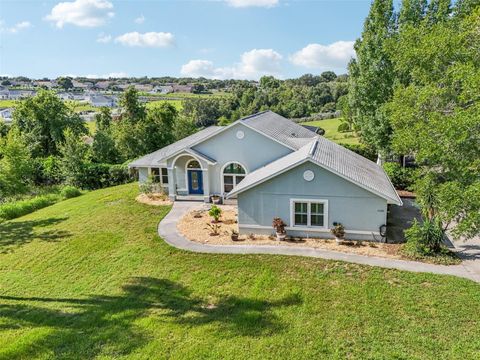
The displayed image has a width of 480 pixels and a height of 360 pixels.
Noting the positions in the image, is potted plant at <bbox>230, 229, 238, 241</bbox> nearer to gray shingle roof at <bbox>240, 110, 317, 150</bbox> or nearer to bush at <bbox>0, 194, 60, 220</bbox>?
gray shingle roof at <bbox>240, 110, 317, 150</bbox>

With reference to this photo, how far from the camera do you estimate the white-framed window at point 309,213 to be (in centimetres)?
1603

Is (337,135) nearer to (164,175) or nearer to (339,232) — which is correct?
(164,175)

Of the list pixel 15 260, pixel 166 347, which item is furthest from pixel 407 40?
pixel 15 260

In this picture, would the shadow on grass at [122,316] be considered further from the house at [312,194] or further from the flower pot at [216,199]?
the flower pot at [216,199]

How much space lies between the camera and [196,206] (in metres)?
22.0

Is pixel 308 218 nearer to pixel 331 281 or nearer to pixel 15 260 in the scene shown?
pixel 331 281

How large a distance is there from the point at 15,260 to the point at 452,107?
2204 cm

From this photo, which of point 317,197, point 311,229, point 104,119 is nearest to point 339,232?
point 311,229

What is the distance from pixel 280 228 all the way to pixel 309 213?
1570 mm

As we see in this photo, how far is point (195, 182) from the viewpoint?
76.2 feet

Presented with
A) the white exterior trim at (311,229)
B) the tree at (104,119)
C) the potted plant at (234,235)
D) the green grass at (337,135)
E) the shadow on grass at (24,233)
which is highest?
the tree at (104,119)

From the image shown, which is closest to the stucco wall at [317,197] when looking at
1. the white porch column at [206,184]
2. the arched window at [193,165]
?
the white porch column at [206,184]

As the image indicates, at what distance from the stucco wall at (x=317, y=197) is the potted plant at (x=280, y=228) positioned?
350 millimetres

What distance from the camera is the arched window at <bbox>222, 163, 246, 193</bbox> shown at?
22.1 m
